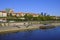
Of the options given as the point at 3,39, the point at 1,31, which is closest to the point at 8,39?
the point at 3,39

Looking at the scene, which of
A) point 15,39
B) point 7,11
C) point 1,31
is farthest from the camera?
point 7,11

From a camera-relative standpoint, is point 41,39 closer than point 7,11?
Yes

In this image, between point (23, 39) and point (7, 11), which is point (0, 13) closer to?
point (7, 11)

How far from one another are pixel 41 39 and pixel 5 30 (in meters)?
12.7

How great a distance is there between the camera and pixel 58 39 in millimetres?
28484

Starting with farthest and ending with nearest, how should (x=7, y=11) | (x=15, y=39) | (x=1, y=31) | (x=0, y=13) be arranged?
1. (x=0, y=13)
2. (x=7, y=11)
3. (x=1, y=31)
4. (x=15, y=39)

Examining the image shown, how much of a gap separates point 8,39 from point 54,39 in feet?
24.2

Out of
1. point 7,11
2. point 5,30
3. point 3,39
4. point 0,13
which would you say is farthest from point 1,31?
point 0,13

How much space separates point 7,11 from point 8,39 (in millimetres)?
69147

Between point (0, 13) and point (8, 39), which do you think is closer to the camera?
point (8, 39)

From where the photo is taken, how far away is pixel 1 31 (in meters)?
37.8

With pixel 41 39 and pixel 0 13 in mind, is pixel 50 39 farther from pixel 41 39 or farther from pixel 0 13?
pixel 0 13

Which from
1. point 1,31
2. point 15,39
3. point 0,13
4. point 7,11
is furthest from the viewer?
point 0,13

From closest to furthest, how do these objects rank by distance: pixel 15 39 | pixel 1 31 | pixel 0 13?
pixel 15 39
pixel 1 31
pixel 0 13
